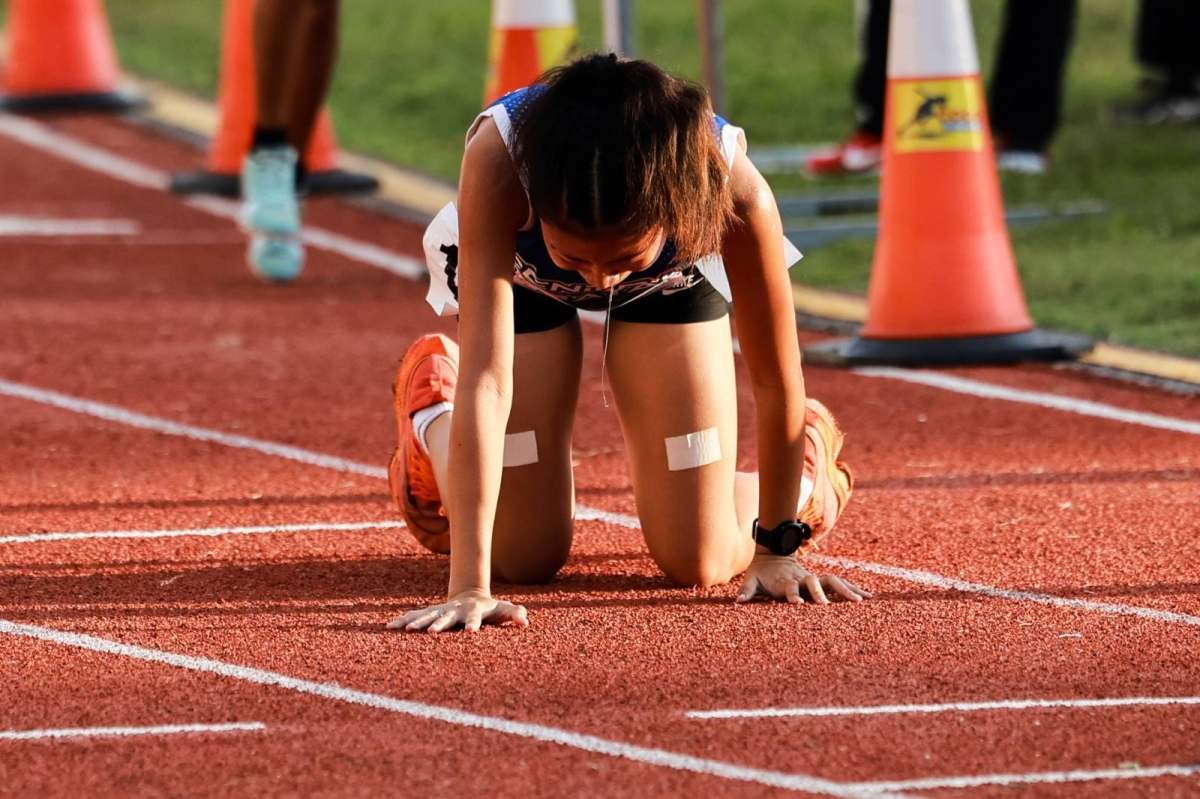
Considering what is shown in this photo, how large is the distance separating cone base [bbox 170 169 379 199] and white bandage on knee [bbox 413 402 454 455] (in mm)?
5655

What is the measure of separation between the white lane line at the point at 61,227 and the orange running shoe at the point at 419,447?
472cm

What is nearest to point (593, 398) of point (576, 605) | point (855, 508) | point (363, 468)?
point (363, 468)

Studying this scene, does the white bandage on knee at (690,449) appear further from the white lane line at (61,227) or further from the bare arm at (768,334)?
the white lane line at (61,227)

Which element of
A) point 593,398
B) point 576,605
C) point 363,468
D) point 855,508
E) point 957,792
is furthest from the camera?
point 593,398

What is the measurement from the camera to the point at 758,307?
3992mm

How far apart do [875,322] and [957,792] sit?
12.2ft

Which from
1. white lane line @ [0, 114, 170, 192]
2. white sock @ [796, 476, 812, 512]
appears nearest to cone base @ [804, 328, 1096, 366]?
white sock @ [796, 476, 812, 512]

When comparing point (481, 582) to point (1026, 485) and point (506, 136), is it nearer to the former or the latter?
point (506, 136)

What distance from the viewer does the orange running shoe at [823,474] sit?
14.7ft

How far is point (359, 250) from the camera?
8930 millimetres

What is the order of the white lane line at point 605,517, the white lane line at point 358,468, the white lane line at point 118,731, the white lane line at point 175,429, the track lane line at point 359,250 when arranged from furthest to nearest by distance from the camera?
the track lane line at point 359,250
the white lane line at point 175,429
the white lane line at point 605,517
the white lane line at point 358,468
the white lane line at point 118,731

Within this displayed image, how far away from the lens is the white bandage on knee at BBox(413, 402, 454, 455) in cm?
451

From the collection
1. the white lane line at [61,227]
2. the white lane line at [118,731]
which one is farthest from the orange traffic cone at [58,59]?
the white lane line at [118,731]

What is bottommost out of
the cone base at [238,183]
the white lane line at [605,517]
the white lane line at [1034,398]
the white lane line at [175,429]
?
the cone base at [238,183]
